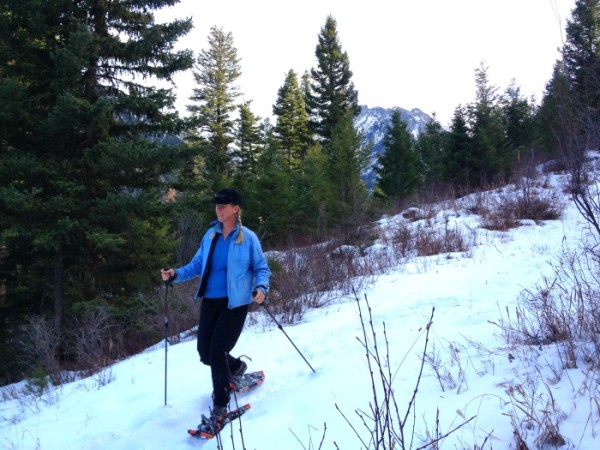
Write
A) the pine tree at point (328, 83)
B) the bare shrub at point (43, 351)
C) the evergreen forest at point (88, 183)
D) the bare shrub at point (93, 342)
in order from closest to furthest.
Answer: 1. the bare shrub at point (43, 351)
2. the bare shrub at point (93, 342)
3. the evergreen forest at point (88, 183)
4. the pine tree at point (328, 83)

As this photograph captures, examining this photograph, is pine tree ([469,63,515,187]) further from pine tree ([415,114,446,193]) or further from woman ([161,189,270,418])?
woman ([161,189,270,418])

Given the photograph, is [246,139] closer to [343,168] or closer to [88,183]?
[343,168]

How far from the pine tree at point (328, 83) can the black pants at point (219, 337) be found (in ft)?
84.7

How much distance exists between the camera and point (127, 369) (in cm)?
540

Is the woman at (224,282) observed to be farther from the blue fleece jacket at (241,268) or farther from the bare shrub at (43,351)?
the bare shrub at (43,351)

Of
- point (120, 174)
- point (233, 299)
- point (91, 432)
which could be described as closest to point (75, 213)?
point (120, 174)

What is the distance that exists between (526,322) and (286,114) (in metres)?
31.4

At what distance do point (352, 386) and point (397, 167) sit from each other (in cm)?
2340

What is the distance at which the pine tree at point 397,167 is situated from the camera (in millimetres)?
25375

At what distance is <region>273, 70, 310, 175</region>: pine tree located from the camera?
33156 mm

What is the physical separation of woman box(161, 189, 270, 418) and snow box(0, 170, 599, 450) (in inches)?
24.1

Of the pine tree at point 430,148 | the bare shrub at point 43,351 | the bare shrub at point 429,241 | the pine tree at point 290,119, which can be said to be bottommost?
the bare shrub at point 43,351

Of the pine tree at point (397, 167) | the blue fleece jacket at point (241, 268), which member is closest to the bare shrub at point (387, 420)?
the blue fleece jacket at point (241, 268)

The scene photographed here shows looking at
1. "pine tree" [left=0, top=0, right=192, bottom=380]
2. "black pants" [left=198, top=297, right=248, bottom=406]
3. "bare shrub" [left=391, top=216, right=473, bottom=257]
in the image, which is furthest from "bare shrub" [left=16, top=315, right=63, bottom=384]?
"bare shrub" [left=391, top=216, right=473, bottom=257]
